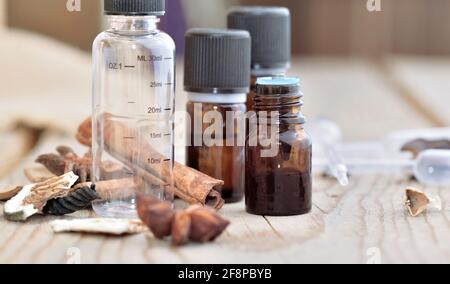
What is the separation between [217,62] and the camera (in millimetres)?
1388

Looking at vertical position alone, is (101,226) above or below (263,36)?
below

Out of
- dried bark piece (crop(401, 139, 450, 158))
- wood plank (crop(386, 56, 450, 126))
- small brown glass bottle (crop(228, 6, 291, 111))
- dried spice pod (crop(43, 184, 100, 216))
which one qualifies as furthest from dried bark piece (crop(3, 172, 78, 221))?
wood plank (crop(386, 56, 450, 126))

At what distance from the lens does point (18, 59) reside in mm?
2395

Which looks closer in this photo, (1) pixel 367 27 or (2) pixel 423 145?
(2) pixel 423 145

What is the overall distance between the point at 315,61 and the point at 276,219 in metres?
2.22

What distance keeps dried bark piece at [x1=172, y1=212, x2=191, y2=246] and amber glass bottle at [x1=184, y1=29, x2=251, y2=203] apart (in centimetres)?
27

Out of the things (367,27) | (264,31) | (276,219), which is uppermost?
(264,31)

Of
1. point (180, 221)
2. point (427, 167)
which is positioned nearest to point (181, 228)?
point (180, 221)

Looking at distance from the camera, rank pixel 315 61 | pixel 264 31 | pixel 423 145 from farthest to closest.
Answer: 1. pixel 315 61
2. pixel 423 145
3. pixel 264 31

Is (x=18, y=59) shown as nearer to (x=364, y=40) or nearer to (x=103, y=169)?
(x=103, y=169)

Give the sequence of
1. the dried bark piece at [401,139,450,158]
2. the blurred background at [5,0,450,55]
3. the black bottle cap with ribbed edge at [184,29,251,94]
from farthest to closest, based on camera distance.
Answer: the blurred background at [5,0,450,55] < the dried bark piece at [401,139,450,158] < the black bottle cap with ribbed edge at [184,29,251,94]

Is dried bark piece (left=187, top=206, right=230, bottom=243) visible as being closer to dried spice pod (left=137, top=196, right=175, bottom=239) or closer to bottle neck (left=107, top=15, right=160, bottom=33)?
dried spice pod (left=137, top=196, right=175, bottom=239)

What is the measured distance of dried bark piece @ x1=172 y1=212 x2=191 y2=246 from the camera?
3.74ft

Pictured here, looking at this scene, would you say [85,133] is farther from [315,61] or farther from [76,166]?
[315,61]
